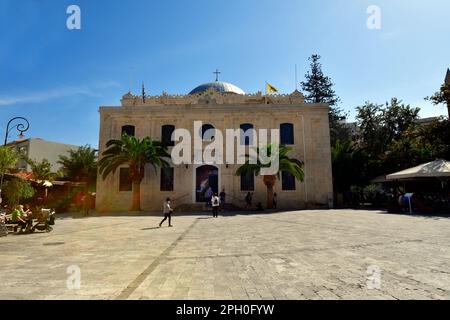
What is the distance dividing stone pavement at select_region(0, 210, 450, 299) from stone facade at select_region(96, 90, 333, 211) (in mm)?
14623

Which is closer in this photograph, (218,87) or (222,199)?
(222,199)

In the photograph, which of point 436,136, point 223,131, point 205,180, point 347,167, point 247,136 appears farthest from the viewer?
point 347,167

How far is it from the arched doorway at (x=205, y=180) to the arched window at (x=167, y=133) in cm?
352

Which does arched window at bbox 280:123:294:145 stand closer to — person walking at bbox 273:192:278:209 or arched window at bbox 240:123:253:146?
arched window at bbox 240:123:253:146

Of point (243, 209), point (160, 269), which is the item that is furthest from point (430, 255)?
point (243, 209)

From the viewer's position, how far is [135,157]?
21656mm

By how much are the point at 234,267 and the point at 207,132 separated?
65.5 ft

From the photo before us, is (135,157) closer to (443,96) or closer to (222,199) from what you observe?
(222,199)

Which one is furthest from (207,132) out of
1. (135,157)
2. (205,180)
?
(135,157)

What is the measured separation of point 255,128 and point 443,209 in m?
14.0

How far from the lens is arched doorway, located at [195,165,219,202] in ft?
79.4
